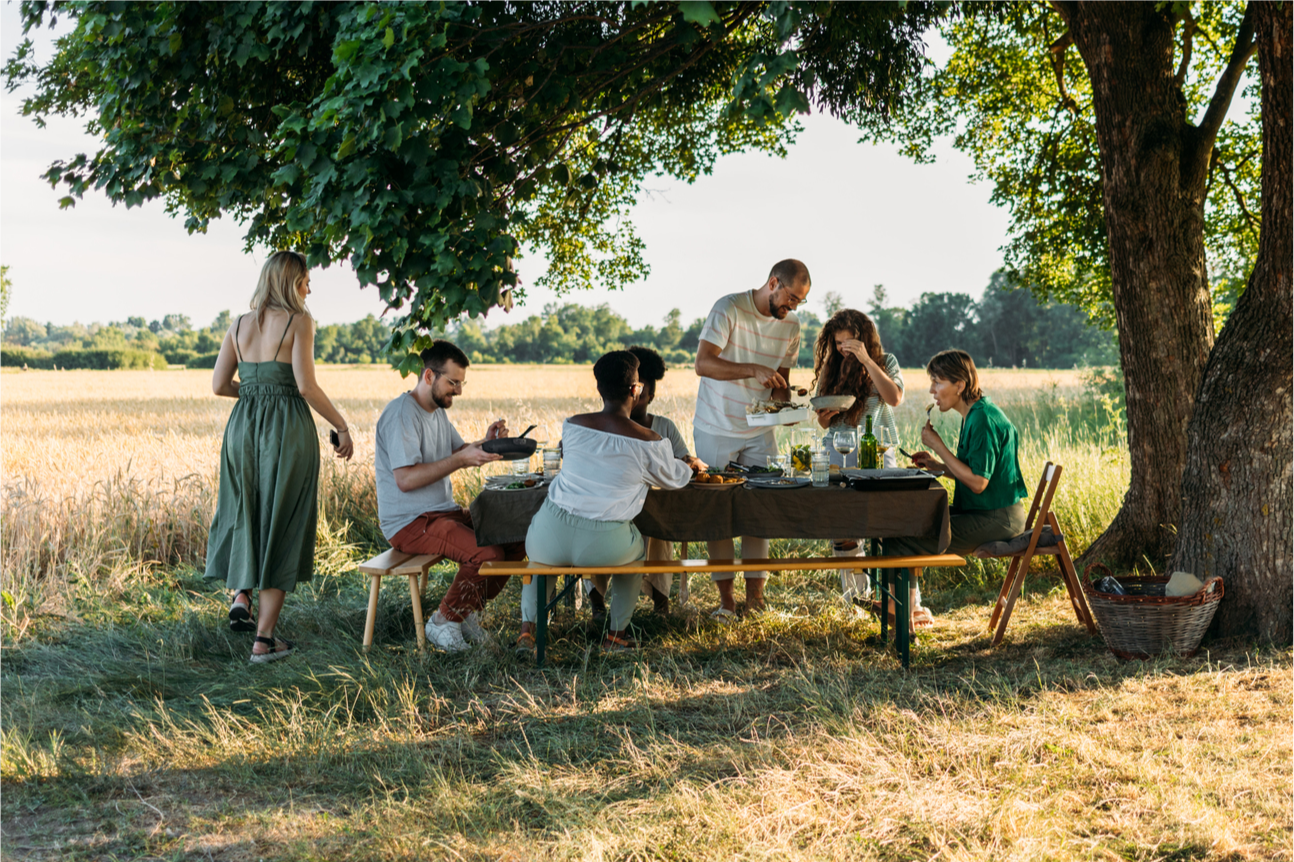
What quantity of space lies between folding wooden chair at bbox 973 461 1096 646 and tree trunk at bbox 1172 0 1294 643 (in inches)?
23.9

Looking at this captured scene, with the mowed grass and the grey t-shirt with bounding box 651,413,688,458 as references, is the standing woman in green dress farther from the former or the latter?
the grey t-shirt with bounding box 651,413,688,458

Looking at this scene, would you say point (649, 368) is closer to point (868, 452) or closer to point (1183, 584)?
point (868, 452)

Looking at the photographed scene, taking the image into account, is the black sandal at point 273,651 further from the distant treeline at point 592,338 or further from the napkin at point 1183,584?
the distant treeline at point 592,338

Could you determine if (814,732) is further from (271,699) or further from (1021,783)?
(271,699)

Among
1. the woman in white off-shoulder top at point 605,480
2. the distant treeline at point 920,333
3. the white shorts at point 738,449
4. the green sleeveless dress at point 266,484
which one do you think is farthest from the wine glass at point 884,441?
the distant treeline at point 920,333

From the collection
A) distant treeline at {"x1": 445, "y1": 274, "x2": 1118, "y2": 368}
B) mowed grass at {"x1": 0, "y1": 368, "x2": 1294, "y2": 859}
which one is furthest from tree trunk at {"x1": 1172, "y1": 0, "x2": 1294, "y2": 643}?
distant treeline at {"x1": 445, "y1": 274, "x2": 1118, "y2": 368}

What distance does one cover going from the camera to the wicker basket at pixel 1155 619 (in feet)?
14.1

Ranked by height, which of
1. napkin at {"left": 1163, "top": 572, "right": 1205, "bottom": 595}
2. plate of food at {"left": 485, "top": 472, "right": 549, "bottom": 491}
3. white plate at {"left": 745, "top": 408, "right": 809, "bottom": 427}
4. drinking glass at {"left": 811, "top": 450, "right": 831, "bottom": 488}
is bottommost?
napkin at {"left": 1163, "top": 572, "right": 1205, "bottom": 595}

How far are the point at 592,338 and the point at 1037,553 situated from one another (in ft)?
160

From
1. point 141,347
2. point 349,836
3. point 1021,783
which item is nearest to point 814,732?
point 1021,783

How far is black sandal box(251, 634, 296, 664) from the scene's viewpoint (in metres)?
4.70

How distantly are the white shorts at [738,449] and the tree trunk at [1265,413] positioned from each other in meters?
2.16

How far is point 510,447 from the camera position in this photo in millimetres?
4312

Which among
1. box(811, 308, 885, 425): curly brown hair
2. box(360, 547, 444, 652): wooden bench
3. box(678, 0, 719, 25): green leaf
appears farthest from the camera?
box(811, 308, 885, 425): curly brown hair
